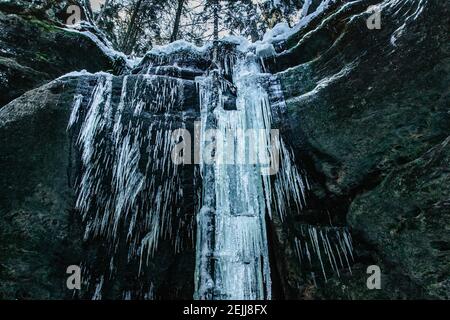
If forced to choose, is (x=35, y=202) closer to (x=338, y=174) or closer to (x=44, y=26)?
(x=338, y=174)

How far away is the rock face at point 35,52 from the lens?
688 cm

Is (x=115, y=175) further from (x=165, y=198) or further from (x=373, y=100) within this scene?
(x=373, y=100)

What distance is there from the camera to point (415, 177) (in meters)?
4.44

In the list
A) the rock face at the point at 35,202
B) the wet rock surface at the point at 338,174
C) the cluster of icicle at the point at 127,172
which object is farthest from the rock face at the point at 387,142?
the rock face at the point at 35,202

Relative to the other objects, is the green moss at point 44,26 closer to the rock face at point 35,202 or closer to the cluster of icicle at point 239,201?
the rock face at point 35,202

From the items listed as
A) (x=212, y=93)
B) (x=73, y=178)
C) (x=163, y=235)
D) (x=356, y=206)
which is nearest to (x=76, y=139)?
(x=73, y=178)

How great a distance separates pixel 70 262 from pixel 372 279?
4.63 metres

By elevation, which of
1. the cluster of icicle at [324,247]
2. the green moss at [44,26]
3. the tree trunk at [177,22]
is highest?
the tree trunk at [177,22]

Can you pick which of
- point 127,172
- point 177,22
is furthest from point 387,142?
point 177,22

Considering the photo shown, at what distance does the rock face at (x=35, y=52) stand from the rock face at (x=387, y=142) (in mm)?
5560

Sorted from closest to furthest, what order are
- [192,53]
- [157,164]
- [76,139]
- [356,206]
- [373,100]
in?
[356,206]
[373,100]
[76,139]
[157,164]
[192,53]

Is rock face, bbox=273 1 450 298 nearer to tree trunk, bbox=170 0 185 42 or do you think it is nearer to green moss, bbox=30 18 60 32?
green moss, bbox=30 18 60 32

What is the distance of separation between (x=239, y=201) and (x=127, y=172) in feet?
7.00

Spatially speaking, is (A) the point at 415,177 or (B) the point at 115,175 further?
(B) the point at 115,175
